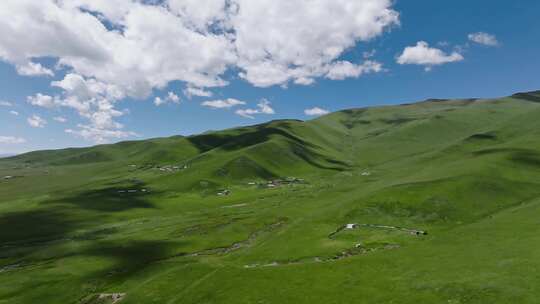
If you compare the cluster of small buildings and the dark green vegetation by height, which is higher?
the cluster of small buildings

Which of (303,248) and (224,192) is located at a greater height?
(224,192)

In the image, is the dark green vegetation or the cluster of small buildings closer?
the dark green vegetation

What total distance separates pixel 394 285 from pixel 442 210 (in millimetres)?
57582

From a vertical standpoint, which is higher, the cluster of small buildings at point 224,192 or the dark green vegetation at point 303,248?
the cluster of small buildings at point 224,192

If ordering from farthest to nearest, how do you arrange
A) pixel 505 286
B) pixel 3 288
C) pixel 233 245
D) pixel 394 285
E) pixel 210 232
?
pixel 210 232, pixel 233 245, pixel 3 288, pixel 394 285, pixel 505 286

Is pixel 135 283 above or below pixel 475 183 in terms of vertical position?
below

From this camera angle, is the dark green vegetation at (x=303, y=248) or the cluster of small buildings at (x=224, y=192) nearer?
the dark green vegetation at (x=303, y=248)

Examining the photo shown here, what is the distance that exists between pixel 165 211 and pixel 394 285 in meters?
120

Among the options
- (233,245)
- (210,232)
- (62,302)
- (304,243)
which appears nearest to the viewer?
(62,302)

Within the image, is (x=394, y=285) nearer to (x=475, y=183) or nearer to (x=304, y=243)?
(x=304, y=243)

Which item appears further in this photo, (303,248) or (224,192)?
(224,192)

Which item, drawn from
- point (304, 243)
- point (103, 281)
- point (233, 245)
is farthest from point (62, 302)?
point (304, 243)

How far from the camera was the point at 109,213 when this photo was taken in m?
150

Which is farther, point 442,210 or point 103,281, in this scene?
point 442,210
